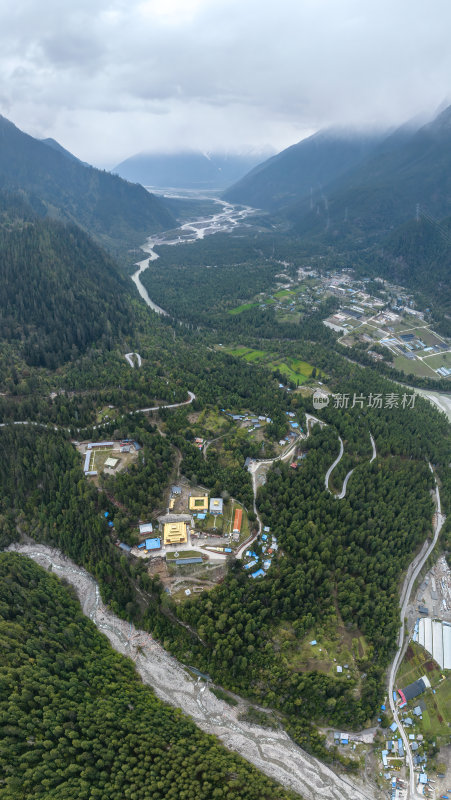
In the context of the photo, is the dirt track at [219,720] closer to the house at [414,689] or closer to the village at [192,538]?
the village at [192,538]

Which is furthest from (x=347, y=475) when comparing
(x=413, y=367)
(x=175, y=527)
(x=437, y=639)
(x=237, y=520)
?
(x=413, y=367)

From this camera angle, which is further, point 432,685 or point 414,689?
point 432,685

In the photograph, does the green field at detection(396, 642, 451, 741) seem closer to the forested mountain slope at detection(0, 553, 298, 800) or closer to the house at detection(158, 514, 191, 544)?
the forested mountain slope at detection(0, 553, 298, 800)

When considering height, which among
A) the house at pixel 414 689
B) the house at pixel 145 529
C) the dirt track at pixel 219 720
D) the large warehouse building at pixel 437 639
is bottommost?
the dirt track at pixel 219 720

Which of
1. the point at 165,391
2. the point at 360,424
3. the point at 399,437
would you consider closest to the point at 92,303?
the point at 165,391

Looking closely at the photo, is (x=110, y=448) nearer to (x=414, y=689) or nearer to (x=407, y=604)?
(x=407, y=604)

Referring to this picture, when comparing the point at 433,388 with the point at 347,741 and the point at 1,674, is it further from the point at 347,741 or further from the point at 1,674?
the point at 1,674

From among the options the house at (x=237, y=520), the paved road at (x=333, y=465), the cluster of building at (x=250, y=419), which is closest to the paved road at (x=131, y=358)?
the cluster of building at (x=250, y=419)
